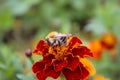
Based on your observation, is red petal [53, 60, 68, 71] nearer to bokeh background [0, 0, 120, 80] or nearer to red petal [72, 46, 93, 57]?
red petal [72, 46, 93, 57]

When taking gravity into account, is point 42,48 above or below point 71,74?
above

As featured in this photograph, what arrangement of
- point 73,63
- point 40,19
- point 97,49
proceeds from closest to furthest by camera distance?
point 73,63 < point 97,49 < point 40,19

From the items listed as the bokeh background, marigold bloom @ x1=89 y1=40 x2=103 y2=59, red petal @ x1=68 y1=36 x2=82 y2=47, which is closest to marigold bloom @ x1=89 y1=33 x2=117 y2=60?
marigold bloom @ x1=89 y1=40 x2=103 y2=59

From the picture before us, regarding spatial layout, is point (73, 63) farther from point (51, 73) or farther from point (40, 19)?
point (40, 19)

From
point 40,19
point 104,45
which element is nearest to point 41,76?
point 104,45

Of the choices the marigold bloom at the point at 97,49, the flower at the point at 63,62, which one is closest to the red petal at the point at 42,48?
the flower at the point at 63,62

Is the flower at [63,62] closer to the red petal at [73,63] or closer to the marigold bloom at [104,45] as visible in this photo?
the red petal at [73,63]

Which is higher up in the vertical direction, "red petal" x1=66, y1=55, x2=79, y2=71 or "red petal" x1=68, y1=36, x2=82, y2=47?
"red petal" x1=68, y1=36, x2=82, y2=47

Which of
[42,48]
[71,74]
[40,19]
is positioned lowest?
[71,74]

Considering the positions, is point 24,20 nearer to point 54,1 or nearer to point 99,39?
point 54,1
